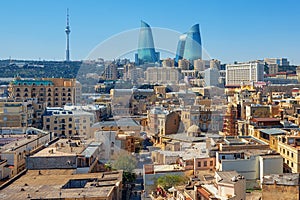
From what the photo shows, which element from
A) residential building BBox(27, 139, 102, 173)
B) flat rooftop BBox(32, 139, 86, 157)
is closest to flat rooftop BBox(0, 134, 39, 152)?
flat rooftop BBox(32, 139, 86, 157)

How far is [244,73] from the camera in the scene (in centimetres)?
3953

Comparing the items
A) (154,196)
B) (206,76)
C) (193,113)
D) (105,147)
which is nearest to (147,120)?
(193,113)

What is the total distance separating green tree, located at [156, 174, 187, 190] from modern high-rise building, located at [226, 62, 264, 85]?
29.6 meters

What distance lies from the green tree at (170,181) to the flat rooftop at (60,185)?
86cm

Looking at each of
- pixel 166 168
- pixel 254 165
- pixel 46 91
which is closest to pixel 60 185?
pixel 166 168

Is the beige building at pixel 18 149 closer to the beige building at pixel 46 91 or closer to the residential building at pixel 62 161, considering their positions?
the residential building at pixel 62 161

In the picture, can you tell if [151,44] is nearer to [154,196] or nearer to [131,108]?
[131,108]

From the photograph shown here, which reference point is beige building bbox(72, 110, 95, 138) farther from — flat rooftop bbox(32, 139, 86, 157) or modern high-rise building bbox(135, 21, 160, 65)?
modern high-rise building bbox(135, 21, 160, 65)

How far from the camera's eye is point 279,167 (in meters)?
7.46

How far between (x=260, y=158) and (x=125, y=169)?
270 cm

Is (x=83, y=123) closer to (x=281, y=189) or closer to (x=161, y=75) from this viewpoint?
(x=281, y=189)

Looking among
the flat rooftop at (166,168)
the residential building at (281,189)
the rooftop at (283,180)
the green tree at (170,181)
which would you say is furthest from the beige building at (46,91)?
the residential building at (281,189)

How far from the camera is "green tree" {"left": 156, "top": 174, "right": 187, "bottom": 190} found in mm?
7371

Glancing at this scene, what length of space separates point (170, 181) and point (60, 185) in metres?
2.13
